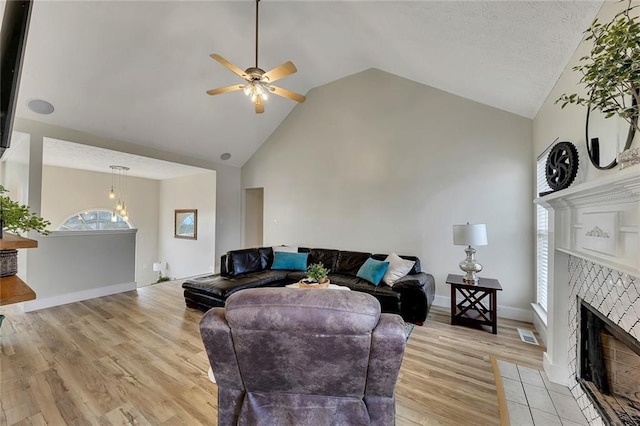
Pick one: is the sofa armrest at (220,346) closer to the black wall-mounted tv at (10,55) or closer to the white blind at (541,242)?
the black wall-mounted tv at (10,55)

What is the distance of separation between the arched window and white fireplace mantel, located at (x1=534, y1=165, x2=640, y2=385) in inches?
339

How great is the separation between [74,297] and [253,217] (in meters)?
3.70

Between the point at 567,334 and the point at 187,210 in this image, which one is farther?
the point at 187,210

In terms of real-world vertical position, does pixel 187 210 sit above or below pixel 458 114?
below

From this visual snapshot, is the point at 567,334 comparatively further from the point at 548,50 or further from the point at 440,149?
the point at 440,149

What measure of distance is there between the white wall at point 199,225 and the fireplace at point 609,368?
243 inches

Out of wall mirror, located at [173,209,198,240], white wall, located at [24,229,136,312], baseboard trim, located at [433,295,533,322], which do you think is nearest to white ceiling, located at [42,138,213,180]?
wall mirror, located at [173,209,198,240]

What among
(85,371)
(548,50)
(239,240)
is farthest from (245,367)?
(239,240)

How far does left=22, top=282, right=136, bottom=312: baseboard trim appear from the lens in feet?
12.4

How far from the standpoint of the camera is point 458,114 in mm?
3936

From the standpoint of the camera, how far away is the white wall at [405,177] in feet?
11.9

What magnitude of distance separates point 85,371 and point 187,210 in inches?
199

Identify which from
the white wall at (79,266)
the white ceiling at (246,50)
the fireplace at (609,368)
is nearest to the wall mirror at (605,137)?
the white ceiling at (246,50)

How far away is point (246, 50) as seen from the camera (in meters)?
4.01
